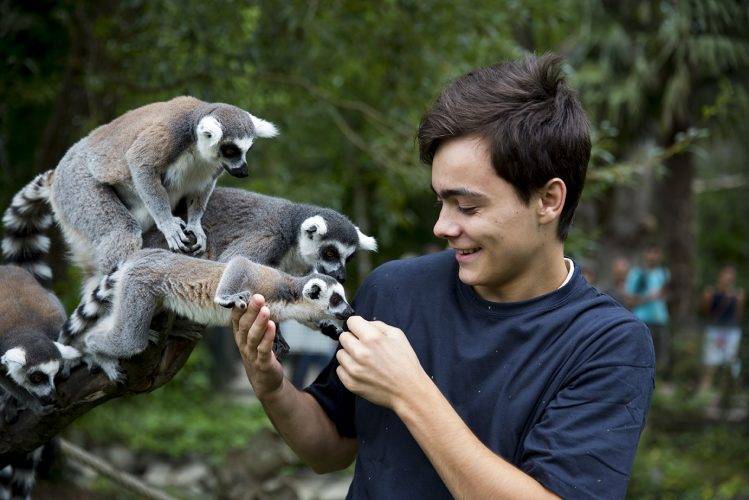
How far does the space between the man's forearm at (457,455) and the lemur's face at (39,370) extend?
1154mm

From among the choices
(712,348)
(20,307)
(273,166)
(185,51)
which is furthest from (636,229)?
(20,307)

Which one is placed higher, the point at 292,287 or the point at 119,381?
the point at 292,287

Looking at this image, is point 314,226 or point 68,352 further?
point 314,226

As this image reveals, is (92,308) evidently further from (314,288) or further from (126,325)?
(314,288)

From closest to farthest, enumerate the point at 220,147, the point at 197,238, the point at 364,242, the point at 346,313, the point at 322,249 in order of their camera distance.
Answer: the point at 346,313 → the point at 197,238 → the point at 220,147 → the point at 322,249 → the point at 364,242

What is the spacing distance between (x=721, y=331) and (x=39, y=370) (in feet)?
30.0

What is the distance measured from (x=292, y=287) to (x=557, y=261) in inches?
30.7

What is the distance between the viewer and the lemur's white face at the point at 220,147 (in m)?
2.63

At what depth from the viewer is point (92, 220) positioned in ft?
8.35

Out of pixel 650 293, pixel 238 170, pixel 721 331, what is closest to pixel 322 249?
pixel 238 170

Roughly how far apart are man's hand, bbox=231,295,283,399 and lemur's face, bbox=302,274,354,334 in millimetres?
264

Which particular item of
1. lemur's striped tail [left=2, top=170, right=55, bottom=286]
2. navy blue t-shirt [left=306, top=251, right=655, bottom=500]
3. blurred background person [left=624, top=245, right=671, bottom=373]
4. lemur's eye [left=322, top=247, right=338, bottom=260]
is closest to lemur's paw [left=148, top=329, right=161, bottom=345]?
navy blue t-shirt [left=306, top=251, right=655, bottom=500]

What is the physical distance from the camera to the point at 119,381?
2.24m

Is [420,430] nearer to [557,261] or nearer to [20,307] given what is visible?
[557,261]
